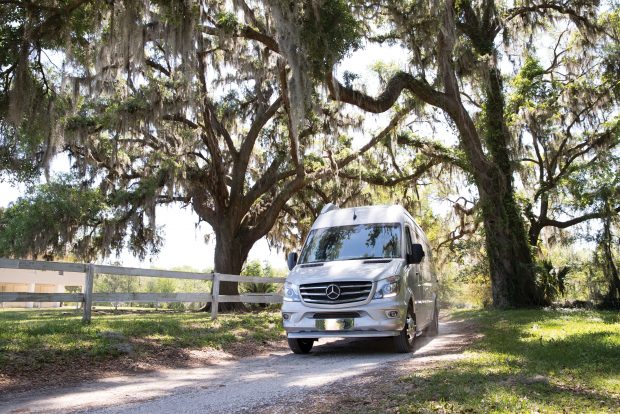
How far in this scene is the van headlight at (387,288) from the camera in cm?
755

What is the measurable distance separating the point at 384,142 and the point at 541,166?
7.19 m

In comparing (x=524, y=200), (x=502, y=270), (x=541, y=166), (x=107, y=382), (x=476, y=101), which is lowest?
(x=107, y=382)

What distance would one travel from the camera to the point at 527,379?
4633 millimetres

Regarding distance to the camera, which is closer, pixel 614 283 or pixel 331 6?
pixel 331 6

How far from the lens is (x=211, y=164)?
18.9 meters

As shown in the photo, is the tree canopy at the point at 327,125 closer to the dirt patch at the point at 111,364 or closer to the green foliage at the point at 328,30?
the green foliage at the point at 328,30

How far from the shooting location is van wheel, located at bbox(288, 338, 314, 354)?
8.27 m

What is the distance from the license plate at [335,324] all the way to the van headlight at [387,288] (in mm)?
555

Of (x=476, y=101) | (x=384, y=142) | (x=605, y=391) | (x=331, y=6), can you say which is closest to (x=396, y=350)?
(x=605, y=391)

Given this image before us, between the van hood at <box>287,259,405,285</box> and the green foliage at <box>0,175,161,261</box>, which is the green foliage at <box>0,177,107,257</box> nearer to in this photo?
the green foliage at <box>0,175,161,261</box>

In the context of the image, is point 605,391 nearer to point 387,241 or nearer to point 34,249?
point 387,241

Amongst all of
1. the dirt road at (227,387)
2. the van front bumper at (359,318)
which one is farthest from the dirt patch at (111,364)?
the van front bumper at (359,318)

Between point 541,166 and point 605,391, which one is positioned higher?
point 541,166

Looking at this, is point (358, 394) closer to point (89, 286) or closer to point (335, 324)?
point (335, 324)
